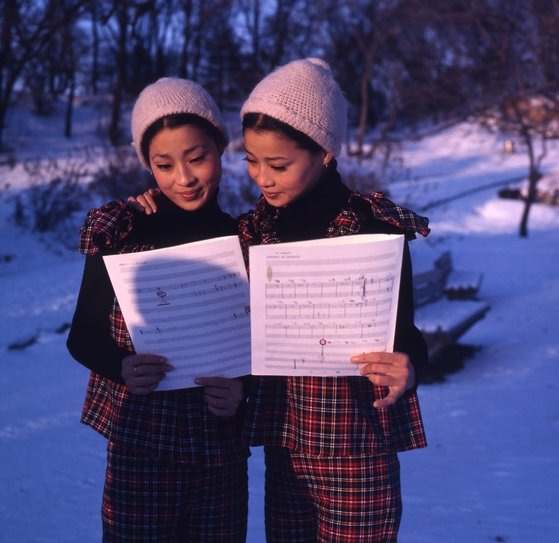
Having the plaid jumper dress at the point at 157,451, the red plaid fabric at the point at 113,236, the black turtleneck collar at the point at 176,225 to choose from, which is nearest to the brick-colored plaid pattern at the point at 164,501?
the plaid jumper dress at the point at 157,451

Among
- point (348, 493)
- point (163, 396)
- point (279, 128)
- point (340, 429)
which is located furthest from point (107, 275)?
point (348, 493)

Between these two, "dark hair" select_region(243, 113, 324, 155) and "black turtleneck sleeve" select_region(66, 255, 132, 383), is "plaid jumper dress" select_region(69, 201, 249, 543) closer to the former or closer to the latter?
"black turtleneck sleeve" select_region(66, 255, 132, 383)

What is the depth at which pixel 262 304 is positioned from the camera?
5.10 ft

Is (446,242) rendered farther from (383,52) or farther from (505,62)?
(383,52)

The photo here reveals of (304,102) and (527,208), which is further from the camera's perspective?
(527,208)

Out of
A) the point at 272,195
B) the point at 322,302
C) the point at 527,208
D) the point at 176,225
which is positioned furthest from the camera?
the point at 527,208

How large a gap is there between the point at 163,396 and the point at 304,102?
2.55ft

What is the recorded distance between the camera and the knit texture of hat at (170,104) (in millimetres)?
1684

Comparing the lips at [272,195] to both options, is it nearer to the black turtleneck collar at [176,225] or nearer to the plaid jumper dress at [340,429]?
the plaid jumper dress at [340,429]

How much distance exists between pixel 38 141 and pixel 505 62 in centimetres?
1729

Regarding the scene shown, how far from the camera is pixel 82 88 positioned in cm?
3231

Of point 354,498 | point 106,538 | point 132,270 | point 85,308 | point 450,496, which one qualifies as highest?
point 132,270

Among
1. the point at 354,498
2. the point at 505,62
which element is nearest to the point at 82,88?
the point at 505,62

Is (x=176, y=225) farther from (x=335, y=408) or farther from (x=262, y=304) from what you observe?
(x=335, y=408)
